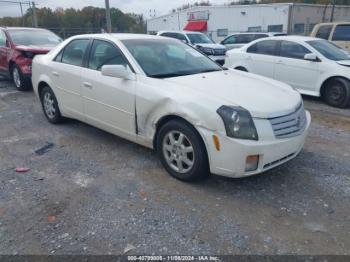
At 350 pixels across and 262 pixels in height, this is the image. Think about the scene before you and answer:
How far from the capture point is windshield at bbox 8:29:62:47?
8.54m

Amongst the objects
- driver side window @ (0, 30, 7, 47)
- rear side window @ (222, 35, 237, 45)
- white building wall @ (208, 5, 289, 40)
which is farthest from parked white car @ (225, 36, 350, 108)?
white building wall @ (208, 5, 289, 40)

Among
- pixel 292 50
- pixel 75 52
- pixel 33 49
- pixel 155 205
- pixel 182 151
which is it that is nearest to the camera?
pixel 155 205

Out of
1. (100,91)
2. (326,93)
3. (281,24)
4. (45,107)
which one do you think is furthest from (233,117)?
(281,24)

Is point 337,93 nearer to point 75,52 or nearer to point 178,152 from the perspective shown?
point 178,152

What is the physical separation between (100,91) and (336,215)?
3061 mm

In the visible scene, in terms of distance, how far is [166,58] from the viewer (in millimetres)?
4285

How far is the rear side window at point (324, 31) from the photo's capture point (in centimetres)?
1029

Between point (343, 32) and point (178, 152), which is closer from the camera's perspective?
point (178, 152)

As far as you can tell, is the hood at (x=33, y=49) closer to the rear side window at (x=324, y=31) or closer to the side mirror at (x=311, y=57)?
the side mirror at (x=311, y=57)

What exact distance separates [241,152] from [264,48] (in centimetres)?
591

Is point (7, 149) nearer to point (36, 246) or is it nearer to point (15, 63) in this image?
point (36, 246)

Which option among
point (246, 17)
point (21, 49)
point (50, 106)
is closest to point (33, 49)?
point (21, 49)

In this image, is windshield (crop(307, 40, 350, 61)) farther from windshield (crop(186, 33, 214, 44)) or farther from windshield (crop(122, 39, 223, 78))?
windshield (crop(186, 33, 214, 44))

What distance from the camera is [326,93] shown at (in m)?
7.22
